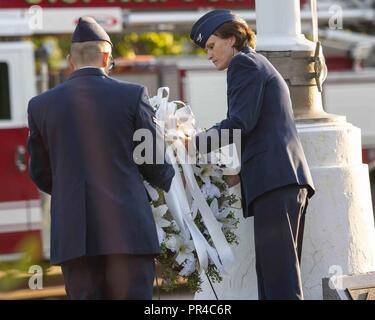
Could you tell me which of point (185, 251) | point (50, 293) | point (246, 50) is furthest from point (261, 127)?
point (50, 293)

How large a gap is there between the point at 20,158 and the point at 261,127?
23.3 ft

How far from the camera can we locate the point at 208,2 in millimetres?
14023

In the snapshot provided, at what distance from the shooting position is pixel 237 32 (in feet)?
18.4

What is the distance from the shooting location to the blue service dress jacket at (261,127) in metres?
5.39

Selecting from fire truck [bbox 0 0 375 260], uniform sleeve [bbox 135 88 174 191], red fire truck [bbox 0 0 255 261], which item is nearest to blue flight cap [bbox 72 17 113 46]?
uniform sleeve [bbox 135 88 174 191]

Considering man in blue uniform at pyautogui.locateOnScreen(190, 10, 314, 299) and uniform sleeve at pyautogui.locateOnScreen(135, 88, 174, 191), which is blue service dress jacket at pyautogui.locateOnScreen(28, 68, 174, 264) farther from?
man in blue uniform at pyautogui.locateOnScreen(190, 10, 314, 299)

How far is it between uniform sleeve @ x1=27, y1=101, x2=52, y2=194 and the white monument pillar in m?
1.31

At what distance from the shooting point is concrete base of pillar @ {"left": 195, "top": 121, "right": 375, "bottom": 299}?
6.14 m

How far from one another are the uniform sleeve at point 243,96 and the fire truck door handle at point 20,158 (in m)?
6.95

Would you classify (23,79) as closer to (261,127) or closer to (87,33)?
(261,127)
